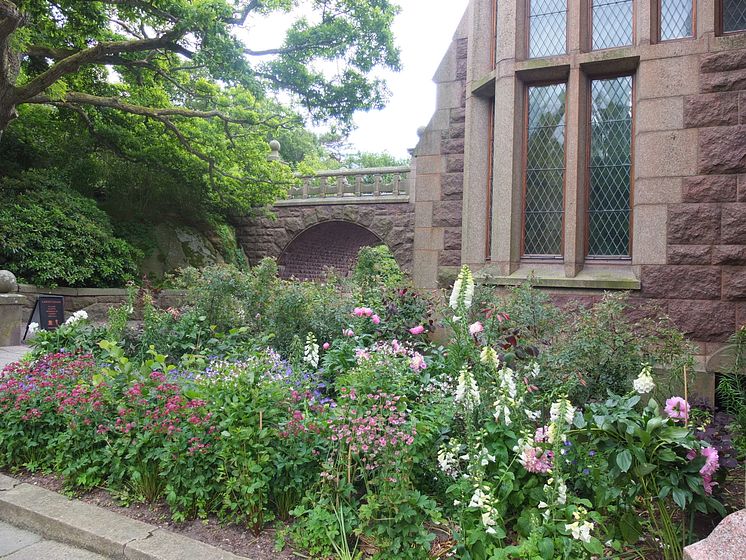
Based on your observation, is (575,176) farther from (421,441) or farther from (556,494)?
(556,494)

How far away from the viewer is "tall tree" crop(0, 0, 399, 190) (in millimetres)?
10859

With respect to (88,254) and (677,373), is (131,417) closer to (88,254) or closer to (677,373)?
(677,373)

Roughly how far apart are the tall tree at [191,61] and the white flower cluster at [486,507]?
10259 mm

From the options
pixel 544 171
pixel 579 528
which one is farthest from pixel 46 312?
pixel 579 528

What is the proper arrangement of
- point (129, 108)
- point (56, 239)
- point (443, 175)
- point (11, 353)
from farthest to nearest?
point (129, 108), point (56, 239), point (11, 353), point (443, 175)

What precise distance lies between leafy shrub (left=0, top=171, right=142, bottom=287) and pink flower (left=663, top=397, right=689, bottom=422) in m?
11.6

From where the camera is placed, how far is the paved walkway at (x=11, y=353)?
7.77 metres

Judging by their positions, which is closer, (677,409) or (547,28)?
(677,409)

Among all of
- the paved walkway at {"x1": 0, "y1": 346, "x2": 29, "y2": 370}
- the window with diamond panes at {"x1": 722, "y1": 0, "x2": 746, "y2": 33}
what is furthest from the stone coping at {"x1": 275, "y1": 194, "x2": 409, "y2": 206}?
the window with diamond panes at {"x1": 722, "y1": 0, "x2": 746, "y2": 33}

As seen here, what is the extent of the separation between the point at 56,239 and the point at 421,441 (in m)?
11.3

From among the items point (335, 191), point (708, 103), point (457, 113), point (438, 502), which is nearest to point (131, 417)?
point (438, 502)

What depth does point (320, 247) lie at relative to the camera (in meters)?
23.2

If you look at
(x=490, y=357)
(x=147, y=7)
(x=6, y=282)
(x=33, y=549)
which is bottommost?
(x=33, y=549)

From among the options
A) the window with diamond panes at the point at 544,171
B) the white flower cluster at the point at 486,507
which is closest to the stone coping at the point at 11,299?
the window with diamond panes at the point at 544,171
